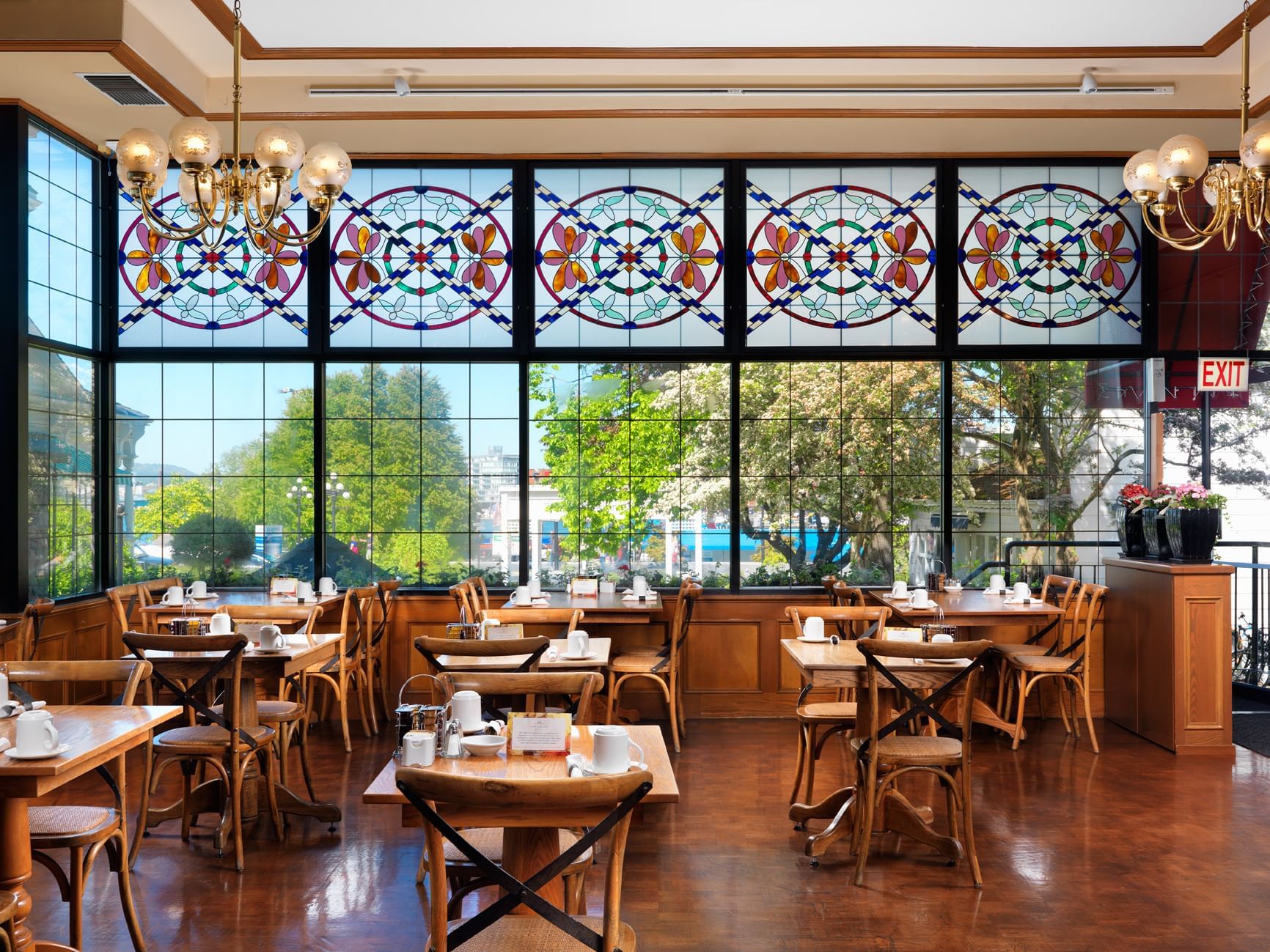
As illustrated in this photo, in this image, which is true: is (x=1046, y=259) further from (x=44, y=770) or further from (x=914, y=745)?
(x=44, y=770)

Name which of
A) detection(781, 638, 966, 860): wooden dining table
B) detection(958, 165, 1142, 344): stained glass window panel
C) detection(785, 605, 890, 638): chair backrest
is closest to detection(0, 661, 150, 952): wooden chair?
detection(781, 638, 966, 860): wooden dining table

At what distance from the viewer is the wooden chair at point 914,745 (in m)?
4.00

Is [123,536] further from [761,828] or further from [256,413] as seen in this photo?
[761,828]

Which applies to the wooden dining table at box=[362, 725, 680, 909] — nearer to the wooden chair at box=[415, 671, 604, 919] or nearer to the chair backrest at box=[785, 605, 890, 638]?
the wooden chair at box=[415, 671, 604, 919]

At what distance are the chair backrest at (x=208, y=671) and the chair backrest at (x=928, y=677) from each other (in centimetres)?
261

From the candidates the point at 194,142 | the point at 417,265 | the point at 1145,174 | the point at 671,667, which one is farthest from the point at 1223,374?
the point at 194,142

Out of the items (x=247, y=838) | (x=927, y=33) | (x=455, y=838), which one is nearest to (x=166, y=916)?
(x=247, y=838)

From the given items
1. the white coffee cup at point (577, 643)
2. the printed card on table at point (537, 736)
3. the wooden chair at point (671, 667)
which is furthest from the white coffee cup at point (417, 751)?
the wooden chair at point (671, 667)

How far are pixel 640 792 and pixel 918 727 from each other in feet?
13.1

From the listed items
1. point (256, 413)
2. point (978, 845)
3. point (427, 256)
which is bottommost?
point (978, 845)

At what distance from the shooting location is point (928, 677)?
4.22 meters

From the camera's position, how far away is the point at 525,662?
419 centimetres

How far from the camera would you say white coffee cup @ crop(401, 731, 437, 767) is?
9.41ft

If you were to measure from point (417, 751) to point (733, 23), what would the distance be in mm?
4758
